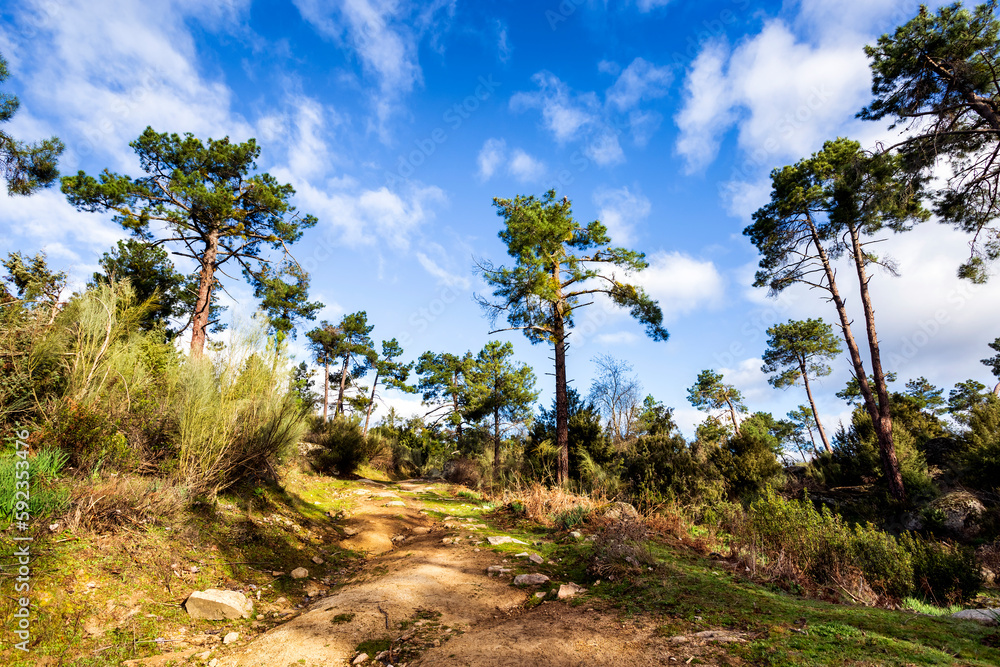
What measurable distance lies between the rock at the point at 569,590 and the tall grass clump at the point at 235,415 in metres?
4.06

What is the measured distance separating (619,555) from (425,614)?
205 cm

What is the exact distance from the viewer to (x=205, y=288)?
41.7ft

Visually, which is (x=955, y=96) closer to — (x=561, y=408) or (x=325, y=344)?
(x=561, y=408)

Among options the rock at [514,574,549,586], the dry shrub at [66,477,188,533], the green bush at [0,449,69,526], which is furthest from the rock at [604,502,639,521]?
the green bush at [0,449,69,526]

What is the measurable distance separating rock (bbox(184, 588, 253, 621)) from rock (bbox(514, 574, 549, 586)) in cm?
247

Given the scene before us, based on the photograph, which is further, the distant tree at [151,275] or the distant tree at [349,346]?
the distant tree at [349,346]

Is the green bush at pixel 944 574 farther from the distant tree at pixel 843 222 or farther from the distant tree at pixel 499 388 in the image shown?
the distant tree at pixel 499 388

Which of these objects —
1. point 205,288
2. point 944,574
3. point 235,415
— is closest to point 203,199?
point 205,288

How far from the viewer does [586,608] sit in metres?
3.19

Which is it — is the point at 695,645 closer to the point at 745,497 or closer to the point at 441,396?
the point at 745,497

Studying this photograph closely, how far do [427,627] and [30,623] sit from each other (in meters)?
2.51

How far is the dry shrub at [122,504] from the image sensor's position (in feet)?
10.9

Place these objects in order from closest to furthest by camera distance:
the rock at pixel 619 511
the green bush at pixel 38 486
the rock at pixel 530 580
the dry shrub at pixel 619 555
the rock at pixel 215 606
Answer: the green bush at pixel 38 486, the rock at pixel 215 606, the dry shrub at pixel 619 555, the rock at pixel 530 580, the rock at pixel 619 511

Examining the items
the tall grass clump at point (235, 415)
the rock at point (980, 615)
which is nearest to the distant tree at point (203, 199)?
the tall grass clump at point (235, 415)
